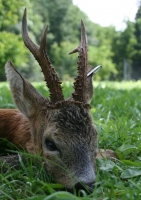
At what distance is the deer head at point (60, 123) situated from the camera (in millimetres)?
2721

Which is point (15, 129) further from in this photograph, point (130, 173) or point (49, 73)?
point (130, 173)

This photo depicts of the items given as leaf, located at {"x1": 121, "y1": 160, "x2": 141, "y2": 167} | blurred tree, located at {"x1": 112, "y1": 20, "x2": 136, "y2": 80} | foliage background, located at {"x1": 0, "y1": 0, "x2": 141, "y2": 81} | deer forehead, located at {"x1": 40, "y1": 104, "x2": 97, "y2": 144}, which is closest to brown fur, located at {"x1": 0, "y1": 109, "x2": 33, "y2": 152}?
deer forehead, located at {"x1": 40, "y1": 104, "x2": 97, "y2": 144}

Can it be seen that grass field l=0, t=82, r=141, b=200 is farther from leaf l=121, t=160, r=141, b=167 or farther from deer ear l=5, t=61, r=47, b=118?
deer ear l=5, t=61, r=47, b=118

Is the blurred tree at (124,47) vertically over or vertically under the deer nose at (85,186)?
over

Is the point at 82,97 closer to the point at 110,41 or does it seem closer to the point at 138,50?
the point at 138,50

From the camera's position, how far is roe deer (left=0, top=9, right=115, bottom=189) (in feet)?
8.98

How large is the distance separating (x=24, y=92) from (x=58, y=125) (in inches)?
25.0

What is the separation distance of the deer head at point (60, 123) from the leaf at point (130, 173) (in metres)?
0.25

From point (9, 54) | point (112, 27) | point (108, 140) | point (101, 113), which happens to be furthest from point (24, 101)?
point (112, 27)

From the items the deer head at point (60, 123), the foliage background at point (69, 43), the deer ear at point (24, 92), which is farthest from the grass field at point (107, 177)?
the foliage background at point (69, 43)

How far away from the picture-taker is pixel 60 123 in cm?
294

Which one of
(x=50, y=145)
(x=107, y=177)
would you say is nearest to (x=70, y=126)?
(x=50, y=145)

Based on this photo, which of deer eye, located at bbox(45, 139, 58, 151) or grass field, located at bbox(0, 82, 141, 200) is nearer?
grass field, located at bbox(0, 82, 141, 200)

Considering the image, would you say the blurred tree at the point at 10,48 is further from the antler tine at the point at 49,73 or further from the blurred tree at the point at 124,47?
the blurred tree at the point at 124,47
